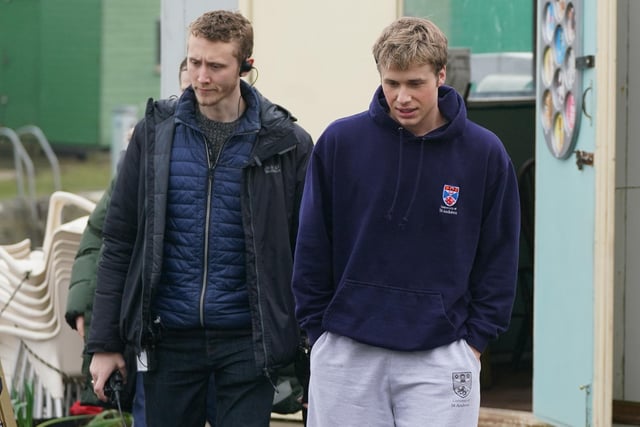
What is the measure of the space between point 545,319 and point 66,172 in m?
21.0

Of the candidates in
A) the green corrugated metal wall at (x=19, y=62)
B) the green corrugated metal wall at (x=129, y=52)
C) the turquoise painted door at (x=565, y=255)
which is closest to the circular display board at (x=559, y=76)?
the turquoise painted door at (x=565, y=255)

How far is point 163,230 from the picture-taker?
4637 millimetres

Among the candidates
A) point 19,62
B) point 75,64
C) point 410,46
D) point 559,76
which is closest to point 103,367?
point 410,46

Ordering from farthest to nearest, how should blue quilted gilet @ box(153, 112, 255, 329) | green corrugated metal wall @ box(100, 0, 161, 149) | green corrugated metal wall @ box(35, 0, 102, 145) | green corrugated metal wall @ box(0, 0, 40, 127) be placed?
green corrugated metal wall @ box(100, 0, 161, 149) < green corrugated metal wall @ box(35, 0, 102, 145) < green corrugated metal wall @ box(0, 0, 40, 127) < blue quilted gilet @ box(153, 112, 255, 329)

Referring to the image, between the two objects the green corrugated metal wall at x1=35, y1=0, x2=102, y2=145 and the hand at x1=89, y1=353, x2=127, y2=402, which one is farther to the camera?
the green corrugated metal wall at x1=35, y1=0, x2=102, y2=145

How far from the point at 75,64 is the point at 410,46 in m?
24.3

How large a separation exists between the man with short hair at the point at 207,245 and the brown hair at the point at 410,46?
790 millimetres

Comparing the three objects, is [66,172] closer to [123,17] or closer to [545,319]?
[123,17]

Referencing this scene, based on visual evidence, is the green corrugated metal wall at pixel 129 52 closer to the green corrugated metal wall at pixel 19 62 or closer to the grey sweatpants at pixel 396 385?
the green corrugated metal wall at pixel 19 62

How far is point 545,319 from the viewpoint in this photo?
6777 mm

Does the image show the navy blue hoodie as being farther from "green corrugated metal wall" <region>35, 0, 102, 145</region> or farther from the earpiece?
"green corrugated metal wall" <region>35, 0, 102, 145</region>

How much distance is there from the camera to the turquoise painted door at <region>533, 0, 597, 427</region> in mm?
6344

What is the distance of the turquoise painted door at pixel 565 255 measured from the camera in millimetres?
6344

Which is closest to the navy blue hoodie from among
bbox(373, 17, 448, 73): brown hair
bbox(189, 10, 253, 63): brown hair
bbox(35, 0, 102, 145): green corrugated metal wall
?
bbox(373, 17, 448, 73): brown hair
